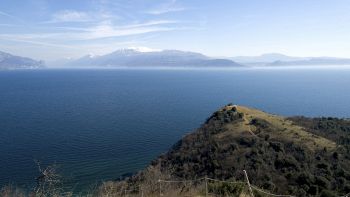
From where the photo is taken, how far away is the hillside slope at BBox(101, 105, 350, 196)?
30.7 metres

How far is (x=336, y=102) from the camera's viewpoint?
109062 mm

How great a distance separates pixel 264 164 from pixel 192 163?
8.20 meters

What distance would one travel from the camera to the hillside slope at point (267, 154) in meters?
30.7

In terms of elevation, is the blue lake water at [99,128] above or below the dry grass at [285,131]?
below

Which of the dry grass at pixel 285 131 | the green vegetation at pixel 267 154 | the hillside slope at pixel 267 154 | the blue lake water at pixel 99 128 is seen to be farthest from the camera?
the blue lake water at pixel 99 128

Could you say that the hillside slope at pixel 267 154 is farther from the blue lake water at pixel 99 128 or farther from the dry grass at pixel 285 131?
the blue lake water at pixel 99 128

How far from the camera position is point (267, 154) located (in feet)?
129

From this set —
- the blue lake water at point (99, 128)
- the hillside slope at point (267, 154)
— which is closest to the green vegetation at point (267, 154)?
the hillside slope at point (267, 154)

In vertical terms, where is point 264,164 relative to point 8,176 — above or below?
above

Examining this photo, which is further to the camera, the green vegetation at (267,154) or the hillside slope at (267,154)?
the hillside slope at (267,154)

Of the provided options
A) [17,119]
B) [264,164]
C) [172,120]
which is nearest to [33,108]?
[17,119]

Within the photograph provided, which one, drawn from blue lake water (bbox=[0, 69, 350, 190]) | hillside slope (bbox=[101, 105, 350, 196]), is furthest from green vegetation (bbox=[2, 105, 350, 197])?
blue lake water (bbox=[0, 69, 350, 190])

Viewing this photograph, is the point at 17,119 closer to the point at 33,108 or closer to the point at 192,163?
the point at 33,108

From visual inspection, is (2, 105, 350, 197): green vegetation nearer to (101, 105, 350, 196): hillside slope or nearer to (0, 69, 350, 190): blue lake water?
(101, 105, 350, 196): hillside slope
